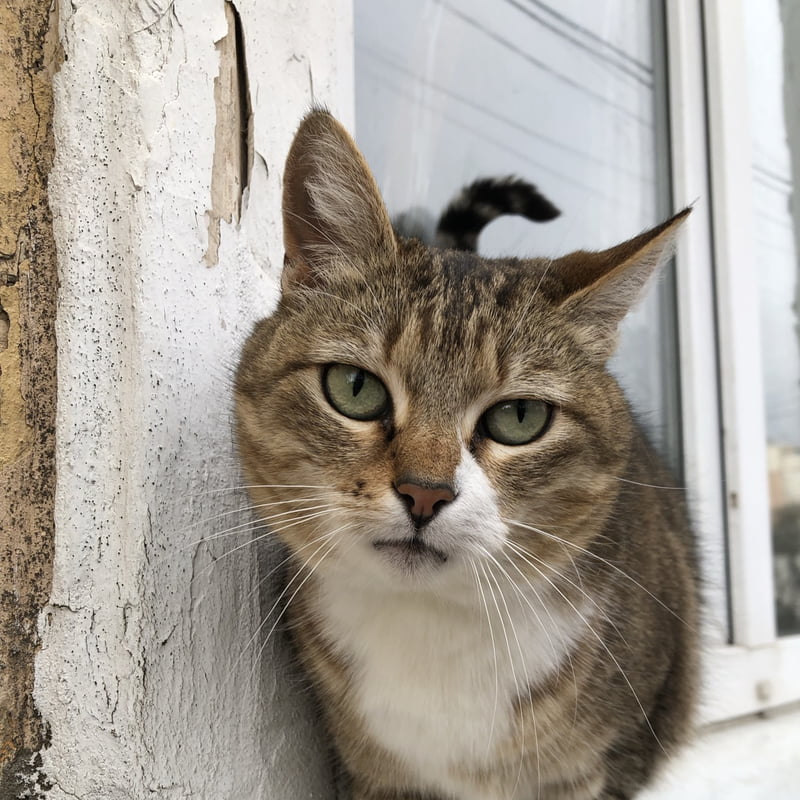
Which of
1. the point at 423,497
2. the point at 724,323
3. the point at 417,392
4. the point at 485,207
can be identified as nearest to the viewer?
the point at 423,497

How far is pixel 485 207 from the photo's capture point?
1.61m

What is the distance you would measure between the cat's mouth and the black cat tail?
77cm

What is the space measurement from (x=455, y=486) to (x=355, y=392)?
0.21m

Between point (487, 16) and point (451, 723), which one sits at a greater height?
point (487, 16)

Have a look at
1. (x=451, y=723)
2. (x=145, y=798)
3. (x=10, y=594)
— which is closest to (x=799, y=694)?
(x=451, y=723)

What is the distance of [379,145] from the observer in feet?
5.94

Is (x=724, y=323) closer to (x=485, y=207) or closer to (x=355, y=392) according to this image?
(x=485, y=207)

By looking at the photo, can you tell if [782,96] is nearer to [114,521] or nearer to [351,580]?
[351,580]

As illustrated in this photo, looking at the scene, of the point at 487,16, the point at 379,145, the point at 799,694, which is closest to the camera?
the point at 379,145

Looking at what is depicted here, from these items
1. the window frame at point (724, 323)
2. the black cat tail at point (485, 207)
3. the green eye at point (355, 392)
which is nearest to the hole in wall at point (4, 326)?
the green eye at point (355, 392)

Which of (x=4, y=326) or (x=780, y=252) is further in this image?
(x=780, y=252)

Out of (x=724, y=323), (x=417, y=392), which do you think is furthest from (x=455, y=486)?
(x=724, y=323)

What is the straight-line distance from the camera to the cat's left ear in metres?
1.09

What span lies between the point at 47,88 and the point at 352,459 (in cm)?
62
